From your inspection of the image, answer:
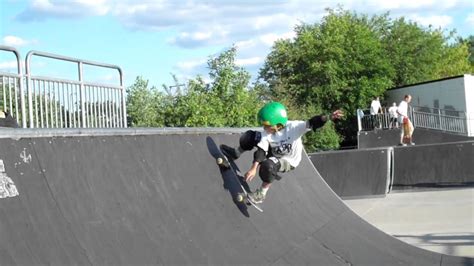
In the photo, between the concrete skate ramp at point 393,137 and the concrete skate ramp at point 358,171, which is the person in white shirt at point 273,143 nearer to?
the concrete skate ramp at point 358,171

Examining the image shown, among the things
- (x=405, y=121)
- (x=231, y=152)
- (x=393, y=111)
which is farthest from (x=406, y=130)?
A: (x=231, y=152)

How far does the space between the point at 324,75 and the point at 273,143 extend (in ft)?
126

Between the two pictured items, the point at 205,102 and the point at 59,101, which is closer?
the point at 59,101

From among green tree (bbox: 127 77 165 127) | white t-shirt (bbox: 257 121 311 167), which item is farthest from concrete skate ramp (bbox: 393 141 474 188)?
white t-shirt (bbox: 257 121 311 167)

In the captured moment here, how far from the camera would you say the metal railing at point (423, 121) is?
2912cm

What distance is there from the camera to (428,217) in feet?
38.9

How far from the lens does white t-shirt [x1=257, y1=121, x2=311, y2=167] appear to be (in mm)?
6453

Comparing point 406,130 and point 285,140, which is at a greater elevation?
point 406,130

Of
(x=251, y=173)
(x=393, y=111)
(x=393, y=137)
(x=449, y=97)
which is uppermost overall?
(x=449, y=97)

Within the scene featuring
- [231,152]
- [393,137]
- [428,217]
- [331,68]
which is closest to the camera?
[231,152]

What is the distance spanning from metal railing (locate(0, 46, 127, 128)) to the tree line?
471 inches

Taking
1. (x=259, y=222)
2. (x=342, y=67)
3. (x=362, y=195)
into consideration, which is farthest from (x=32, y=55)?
(x=342, y=67)

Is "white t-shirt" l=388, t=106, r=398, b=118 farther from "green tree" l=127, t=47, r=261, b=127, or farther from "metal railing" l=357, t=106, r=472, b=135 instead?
"green tree" l=127, t=47, r=261, b=127

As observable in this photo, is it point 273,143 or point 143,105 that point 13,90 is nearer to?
point 273,143
